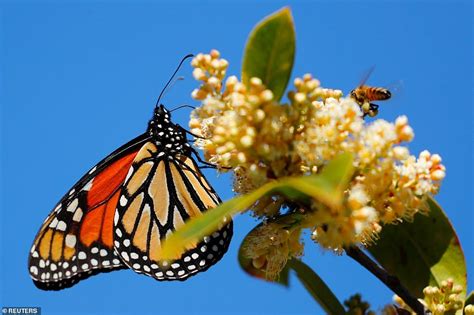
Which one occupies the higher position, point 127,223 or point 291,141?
point 127,223

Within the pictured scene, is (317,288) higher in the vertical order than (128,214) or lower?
lower

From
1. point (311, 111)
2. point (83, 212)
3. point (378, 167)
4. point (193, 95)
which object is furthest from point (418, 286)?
point (83, 212)

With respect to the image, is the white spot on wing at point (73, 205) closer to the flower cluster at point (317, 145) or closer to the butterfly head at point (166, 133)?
the butterfly head at point (166, 133)

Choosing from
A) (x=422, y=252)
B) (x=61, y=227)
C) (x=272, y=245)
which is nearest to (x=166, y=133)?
(x=61, y=227)

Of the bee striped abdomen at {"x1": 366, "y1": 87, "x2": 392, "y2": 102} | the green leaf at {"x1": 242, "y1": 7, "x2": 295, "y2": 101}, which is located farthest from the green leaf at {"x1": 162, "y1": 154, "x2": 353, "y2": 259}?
the bee striped abdomen at {"x1": 366, "y1": 87, "x2": 392, "y2": 102}

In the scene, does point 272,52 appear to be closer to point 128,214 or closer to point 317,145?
point 317,145

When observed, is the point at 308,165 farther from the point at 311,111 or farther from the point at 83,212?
the point at 83,212

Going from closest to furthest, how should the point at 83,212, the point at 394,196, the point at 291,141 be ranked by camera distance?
the point at 291,141
the point at 394,196
the point at 83,212
